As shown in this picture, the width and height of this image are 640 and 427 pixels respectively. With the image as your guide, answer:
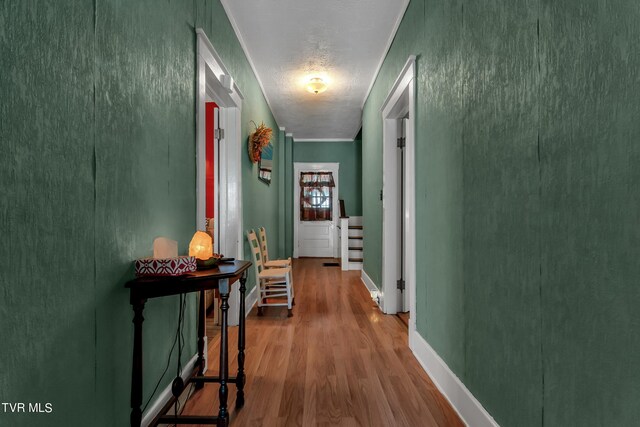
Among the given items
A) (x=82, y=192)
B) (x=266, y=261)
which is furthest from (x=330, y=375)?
(x=266, y=261)

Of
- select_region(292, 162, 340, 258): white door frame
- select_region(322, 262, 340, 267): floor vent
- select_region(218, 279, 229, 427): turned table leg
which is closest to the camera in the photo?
select_region(218, 279, 229, 427): turned table leg

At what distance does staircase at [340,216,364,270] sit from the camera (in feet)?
22.0

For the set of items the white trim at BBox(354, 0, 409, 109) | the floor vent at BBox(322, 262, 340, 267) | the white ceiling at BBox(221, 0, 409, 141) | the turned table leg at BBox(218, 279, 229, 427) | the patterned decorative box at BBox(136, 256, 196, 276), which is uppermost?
the white ceiling at BBox(221, 0, 409, 141)

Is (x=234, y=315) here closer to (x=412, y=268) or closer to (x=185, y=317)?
(x=185, y=317)

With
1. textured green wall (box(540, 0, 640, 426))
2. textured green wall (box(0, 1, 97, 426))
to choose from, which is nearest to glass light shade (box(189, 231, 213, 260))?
textured green wall (box(0, 1, 97, 426))

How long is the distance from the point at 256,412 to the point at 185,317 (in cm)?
68

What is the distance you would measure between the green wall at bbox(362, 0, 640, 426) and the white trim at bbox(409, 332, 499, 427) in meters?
0.05

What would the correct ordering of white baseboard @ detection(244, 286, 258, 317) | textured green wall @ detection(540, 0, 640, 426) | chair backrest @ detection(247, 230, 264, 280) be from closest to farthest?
textured green wall @ detection(540, 0, 640, 426)
chair backrest @ detection(247, 230, 264, 280)
white baseboard @ detection(244, 286, 258, 317)

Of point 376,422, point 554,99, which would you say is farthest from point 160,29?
point 376,422

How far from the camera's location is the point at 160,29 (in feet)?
6.06

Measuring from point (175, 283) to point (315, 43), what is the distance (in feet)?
9.67

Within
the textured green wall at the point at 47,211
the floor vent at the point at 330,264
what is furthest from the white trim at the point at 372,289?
the textured green wall at the point at 47,211

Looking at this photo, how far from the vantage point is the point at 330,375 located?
241cm

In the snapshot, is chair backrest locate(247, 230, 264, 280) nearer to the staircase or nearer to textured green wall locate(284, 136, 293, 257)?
the staircase
